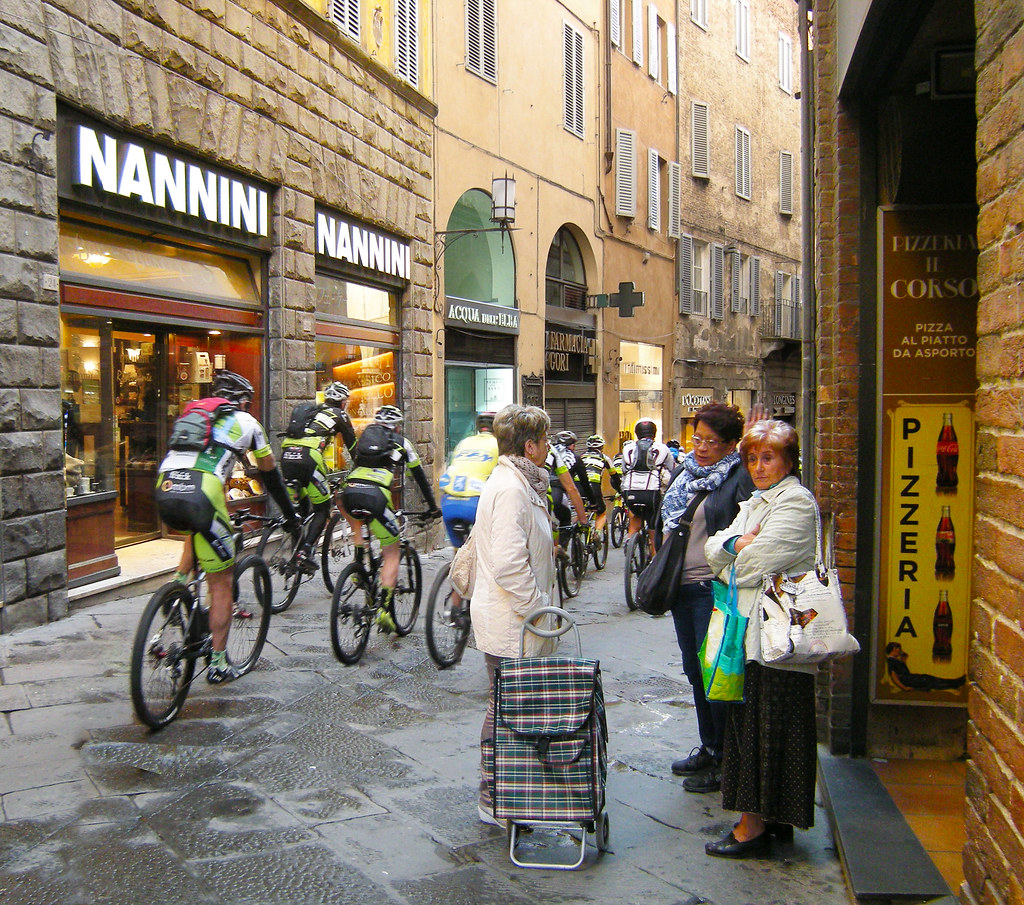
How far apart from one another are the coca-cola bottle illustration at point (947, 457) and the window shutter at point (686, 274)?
20842 mm

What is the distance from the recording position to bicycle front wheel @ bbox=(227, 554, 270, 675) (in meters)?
6.08

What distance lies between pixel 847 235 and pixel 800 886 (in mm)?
3005

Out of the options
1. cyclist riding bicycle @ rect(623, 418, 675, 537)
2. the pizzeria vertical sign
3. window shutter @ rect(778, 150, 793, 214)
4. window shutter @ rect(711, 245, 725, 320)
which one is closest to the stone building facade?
cyclist riding bicycle @ rect(623, 418, 675, 537)

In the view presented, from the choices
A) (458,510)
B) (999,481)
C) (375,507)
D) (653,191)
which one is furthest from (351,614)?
(653,191)

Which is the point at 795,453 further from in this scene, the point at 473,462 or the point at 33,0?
the point at 33,0

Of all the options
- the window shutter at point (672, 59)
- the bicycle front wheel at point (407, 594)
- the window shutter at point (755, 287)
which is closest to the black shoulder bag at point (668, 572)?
the bicycle front wheel at point (407, 594)

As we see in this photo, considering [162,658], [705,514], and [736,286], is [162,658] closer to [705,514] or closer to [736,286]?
[705,514]

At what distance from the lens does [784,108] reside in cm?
3173

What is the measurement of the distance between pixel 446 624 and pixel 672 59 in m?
21.5

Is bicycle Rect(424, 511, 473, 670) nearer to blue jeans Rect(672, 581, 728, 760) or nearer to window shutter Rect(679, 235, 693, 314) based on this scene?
blue jeans Rect(672, 581, 728, 760)

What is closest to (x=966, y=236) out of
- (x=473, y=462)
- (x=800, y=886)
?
(x=800, y=886)

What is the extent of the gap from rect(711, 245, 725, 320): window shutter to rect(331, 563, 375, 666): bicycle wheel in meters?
21.3

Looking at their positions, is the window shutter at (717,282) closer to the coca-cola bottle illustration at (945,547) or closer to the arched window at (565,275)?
the arched window at (565,275)

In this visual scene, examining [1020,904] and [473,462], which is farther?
[473,462]
